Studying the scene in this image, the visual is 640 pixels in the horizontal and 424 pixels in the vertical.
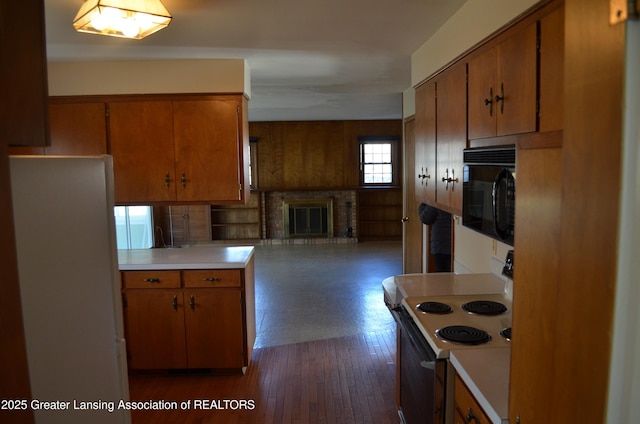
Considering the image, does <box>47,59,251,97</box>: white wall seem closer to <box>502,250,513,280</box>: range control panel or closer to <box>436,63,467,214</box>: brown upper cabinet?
<box>436,63,467,214</box>: brown upper cabinet

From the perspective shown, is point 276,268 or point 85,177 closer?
point 85,177

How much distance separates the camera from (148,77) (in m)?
3.50

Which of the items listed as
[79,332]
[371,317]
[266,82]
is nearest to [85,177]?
[79,332]

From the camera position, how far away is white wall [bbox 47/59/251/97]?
347 cm

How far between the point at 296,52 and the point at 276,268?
4.56 m

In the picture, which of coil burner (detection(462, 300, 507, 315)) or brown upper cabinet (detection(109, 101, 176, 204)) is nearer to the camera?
coil burner (detection(462, 300, 507, 315))

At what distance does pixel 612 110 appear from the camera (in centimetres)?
59

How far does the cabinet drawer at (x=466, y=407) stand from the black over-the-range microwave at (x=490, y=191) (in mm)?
533

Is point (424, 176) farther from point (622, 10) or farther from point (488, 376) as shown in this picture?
point (622, 10)

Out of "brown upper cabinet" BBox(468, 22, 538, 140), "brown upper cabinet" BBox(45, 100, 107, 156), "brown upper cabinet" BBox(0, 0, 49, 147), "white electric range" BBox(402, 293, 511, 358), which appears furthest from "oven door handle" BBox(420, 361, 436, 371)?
"brown upper cabinet" BBox(45, 100, 107, 156)

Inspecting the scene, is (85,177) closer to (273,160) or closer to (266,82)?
(266,82)

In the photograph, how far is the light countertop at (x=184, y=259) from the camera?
3.30 m

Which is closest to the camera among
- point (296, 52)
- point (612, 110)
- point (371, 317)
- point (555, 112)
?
point (612, 110)

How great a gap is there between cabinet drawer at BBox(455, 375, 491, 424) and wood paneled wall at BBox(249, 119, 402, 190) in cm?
767
